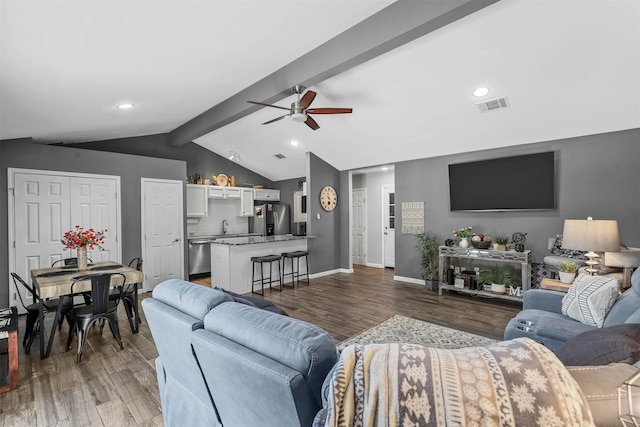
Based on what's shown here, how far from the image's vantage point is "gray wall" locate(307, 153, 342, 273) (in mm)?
6527

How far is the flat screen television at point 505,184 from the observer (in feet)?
14.6

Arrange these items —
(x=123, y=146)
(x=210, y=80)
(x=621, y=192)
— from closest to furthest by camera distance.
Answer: (x=210, y=80) → (x=621, y=192) → (x=123, y=146)

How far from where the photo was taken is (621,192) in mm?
4004

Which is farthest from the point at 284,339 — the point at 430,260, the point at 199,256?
the point at 199,256

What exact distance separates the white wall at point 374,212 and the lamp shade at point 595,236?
4813 millimetres

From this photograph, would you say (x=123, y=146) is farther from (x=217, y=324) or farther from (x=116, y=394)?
(x=217, y=324)

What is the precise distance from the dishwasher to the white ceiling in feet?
8.28

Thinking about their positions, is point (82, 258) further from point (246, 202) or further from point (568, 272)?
point (568, 272)

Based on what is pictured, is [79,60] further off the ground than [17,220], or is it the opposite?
[79,60]

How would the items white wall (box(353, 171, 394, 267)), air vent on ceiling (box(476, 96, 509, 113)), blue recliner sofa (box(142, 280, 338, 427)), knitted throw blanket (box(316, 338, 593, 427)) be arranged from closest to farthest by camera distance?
knitted throw blanket (box(316, 338, 593, 427)) → blue recliner sofa (box(142, 280, 338, 427)) → air vent on ceiling (box(476, 96, 509, 113)) → white wall (box(353, 171, 394, 267))

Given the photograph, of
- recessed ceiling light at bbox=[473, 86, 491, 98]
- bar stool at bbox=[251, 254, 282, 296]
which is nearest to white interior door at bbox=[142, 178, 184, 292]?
bar stool at bbox=[251, 254, 282, 296]

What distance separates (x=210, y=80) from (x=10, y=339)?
9.70 ft

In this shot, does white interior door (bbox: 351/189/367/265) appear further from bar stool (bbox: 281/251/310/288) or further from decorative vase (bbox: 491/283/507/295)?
decorative vase (bbox: 491/283/507/295)

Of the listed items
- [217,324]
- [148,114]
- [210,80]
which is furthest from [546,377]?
[148,114]
